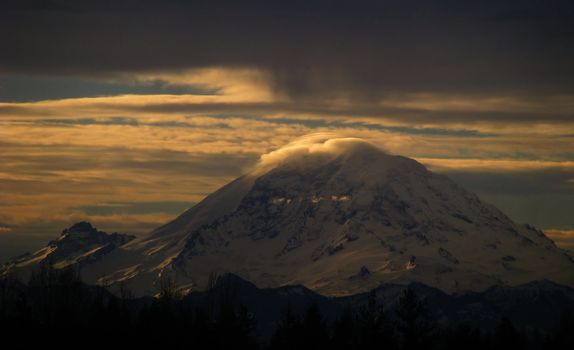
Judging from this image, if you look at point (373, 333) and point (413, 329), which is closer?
point (413, 329)

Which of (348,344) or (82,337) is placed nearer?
(82,337)

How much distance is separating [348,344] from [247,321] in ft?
58.7

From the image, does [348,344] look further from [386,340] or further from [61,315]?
[61,315]

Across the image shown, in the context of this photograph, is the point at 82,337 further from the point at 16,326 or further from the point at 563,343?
the point at 563,343

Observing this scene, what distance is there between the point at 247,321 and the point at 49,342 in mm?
36223

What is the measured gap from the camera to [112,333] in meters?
171

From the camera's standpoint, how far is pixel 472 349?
552 feet

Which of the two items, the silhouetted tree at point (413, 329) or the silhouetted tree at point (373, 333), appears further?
the silhouetted tree at point (373, 333)

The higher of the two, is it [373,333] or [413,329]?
[413,329]

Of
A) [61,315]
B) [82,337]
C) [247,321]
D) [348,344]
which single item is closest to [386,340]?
[348,344]

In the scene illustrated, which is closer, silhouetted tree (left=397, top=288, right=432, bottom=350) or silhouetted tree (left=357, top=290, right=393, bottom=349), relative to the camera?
silhouetted tree (left=397, top=288, right=432, bottom=350)

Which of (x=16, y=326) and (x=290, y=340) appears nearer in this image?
(x=16, y=326)

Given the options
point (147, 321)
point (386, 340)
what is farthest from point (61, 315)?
point (386, 340)

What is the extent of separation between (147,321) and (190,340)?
8.33m
